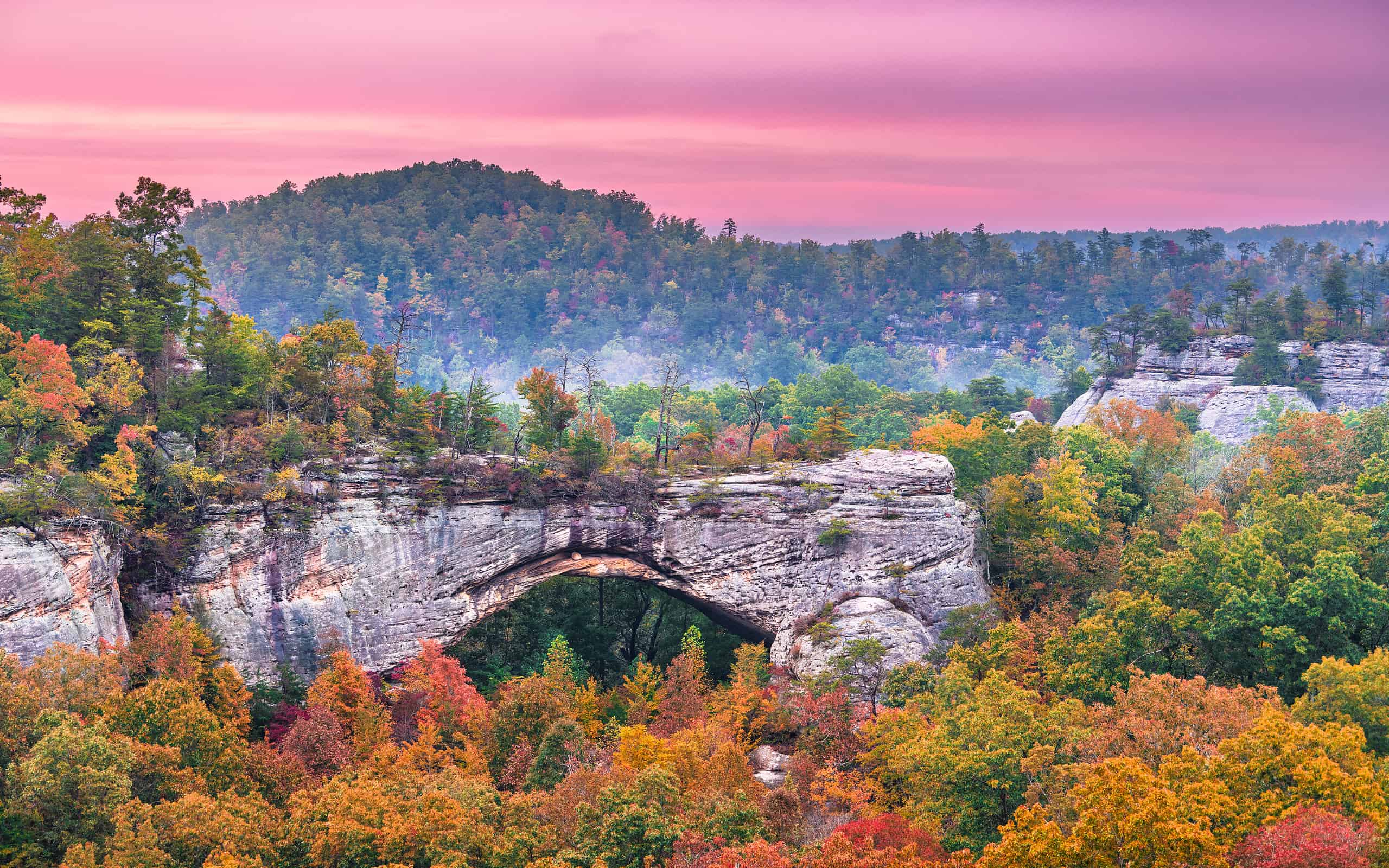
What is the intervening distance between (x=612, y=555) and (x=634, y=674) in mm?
6187

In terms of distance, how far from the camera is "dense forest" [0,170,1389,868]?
25797 millimetres

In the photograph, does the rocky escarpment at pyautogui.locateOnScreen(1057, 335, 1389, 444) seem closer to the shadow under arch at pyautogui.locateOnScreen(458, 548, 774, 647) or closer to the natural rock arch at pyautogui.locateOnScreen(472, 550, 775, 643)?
the natural rock arch at pyautogui.locateOnScreen(472, 550, 775, 643)

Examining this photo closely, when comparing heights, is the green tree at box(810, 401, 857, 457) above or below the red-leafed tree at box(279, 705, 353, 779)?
above

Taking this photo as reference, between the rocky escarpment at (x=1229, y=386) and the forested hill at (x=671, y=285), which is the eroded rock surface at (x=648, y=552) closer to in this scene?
the rocky escarpment at (x=1229, y=386)

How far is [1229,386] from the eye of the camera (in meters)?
83.4

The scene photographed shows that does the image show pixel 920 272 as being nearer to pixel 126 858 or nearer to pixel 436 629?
pixel 436 629

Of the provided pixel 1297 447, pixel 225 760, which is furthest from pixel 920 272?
pixel 225 760

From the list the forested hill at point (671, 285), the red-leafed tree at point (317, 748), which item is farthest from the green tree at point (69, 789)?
the forested hill at point (671, 285)

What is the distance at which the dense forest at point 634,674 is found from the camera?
84.6ft

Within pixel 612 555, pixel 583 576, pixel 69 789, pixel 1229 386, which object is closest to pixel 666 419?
pixel 583 576

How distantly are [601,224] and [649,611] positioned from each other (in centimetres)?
12958

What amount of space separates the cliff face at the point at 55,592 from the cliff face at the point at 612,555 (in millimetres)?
4628

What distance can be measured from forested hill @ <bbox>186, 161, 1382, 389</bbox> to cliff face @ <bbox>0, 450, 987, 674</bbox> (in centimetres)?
10020

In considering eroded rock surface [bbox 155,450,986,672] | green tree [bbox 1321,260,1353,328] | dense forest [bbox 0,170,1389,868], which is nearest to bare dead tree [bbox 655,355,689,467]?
dense forest [bbox 0,170,1389,868]
